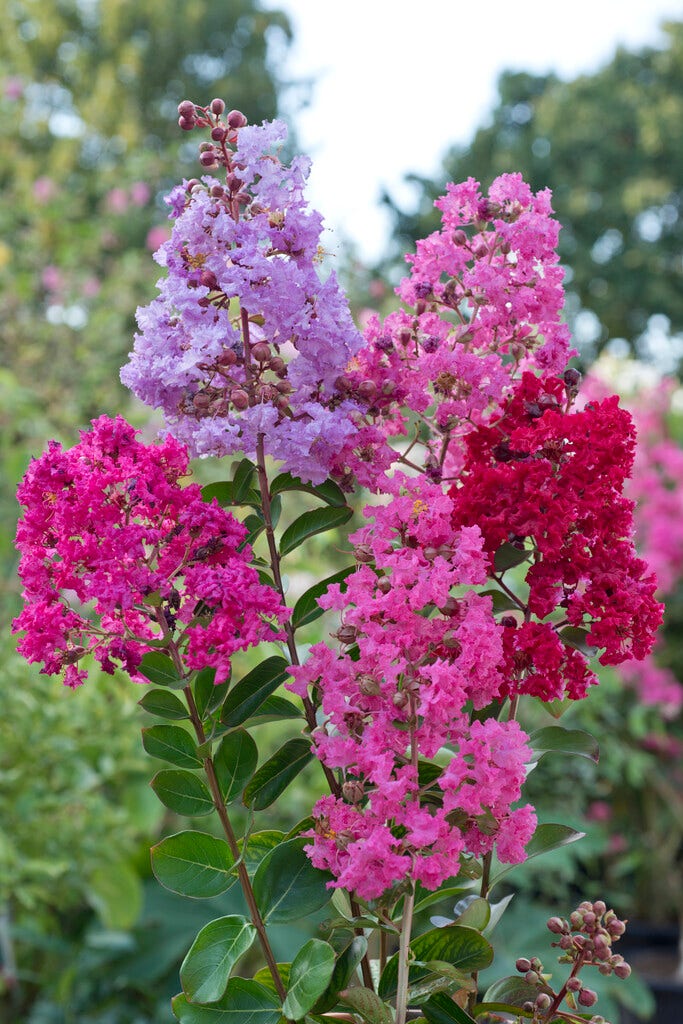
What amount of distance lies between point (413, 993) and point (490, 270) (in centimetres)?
54

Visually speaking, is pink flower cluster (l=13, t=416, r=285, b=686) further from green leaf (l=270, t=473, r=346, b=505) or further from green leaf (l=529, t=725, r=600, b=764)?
green leaf (l=529, t=725, r=600, b=764)

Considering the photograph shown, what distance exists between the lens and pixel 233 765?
821 millimetres

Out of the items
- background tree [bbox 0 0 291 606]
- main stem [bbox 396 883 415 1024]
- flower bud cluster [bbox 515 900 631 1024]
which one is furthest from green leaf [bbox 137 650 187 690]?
Result: background tree [bbox 0 0 291 606]

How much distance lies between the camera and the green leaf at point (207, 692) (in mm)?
778

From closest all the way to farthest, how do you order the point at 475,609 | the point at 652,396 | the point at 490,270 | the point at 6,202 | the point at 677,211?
the point at 475,609 < the point at 490,270 < the point at 6,202 < the point at 652,396 < the point at 677,211

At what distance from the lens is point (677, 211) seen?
11.5 m

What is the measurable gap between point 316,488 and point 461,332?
166 millimetres

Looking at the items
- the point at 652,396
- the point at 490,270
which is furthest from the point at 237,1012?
the point at 652,396

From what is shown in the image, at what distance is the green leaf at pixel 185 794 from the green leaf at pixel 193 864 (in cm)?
2

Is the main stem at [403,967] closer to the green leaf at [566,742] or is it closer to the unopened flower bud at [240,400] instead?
the green leaf at [566,742]

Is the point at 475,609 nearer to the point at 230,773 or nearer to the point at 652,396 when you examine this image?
the point at 230,773

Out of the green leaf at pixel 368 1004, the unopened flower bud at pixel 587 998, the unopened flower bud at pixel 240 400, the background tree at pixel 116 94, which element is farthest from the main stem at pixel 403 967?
the background tree at pixel 116 94

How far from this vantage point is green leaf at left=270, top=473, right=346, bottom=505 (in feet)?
2.71

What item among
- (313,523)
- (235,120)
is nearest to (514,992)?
(313,523)
